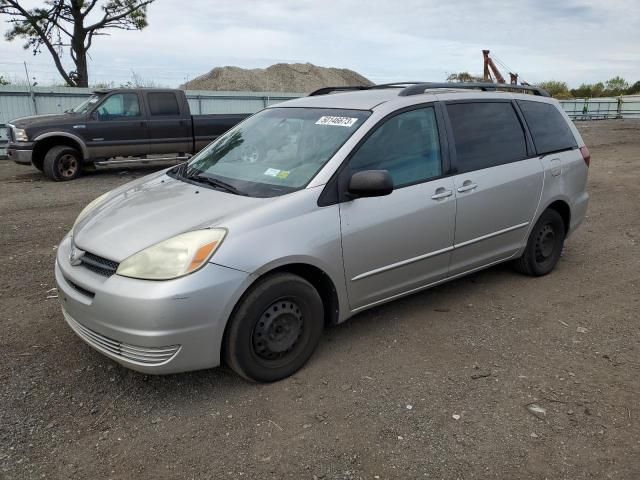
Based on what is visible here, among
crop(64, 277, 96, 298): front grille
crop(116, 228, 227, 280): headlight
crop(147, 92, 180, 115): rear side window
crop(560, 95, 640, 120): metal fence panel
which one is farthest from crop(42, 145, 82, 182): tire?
crop(560, 95, 640, 120): metal fence panel

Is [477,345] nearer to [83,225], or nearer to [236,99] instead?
[83,225]

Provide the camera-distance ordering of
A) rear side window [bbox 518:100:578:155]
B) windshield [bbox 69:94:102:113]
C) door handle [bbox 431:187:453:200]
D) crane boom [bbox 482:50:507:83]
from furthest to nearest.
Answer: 1. crane boom [bbox 482:50:507:83]
2. windshield [bbox 69:94:102:113]
3. rear side window [bbox 518:100:578:155]
4. door handle [bbox 431:187:453:200]

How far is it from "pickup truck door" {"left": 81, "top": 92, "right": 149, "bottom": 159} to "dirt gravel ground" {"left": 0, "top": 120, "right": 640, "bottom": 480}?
23.3ft

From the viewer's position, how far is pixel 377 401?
321 cm

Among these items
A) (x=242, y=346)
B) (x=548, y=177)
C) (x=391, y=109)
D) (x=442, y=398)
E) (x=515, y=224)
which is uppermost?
(x=391, y=109)

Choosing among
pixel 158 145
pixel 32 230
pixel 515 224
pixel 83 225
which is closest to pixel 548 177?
pixel 515 224

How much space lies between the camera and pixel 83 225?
11.9ft

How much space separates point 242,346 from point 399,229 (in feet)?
4.54

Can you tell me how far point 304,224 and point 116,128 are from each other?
368 inches

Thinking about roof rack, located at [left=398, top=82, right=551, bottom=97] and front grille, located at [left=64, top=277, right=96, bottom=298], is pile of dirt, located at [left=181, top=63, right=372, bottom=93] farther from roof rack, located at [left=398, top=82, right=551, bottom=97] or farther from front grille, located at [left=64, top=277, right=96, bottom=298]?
front grille, located at [left=64, top=277, right=96, bottom=298]

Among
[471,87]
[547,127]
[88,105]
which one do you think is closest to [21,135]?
[88,105]

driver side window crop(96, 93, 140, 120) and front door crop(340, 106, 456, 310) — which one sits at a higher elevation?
driver side window crop(96, 93, 140, 120)

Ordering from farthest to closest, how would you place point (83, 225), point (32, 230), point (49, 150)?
point (49, 150) → point (32, 230) → point (83, 225)

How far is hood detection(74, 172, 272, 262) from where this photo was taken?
313cm
